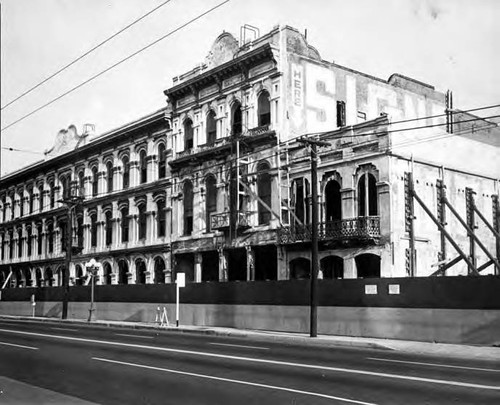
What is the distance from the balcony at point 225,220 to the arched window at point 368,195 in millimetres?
6625

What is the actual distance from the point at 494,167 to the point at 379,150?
26.9 feet

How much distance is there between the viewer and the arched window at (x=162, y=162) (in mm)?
41719

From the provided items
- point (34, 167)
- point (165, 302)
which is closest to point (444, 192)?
point (165, 302)

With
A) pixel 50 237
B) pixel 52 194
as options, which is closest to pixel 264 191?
pixel 52 194

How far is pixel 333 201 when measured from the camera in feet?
103

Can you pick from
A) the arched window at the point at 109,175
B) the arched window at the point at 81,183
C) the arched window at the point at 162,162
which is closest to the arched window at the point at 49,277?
the arched window at the point at 81,183

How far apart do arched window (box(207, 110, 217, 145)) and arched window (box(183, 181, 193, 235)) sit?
297 cm

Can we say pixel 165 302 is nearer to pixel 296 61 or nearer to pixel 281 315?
pixel 281 315

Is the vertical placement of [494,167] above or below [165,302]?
above

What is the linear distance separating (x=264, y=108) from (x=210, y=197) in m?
6.15

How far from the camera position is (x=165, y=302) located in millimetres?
33875

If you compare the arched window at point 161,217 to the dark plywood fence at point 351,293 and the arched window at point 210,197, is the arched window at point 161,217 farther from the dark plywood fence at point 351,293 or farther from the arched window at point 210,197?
the dark plywood fence at point 351,293

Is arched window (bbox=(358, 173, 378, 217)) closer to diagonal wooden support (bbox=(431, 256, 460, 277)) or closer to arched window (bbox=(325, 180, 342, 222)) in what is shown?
arched window (bbox=(325, 180, 342, 222))

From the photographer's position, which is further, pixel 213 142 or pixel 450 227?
pixel 213 142
